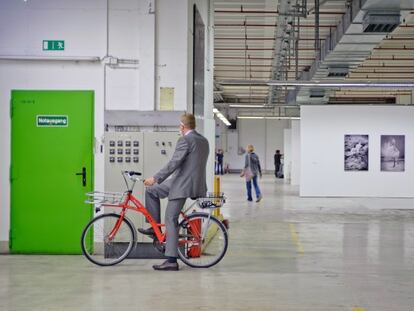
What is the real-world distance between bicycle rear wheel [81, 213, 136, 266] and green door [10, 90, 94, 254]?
2.01 feet

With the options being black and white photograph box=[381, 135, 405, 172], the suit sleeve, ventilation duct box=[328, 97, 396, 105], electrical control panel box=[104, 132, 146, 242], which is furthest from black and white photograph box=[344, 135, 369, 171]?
the suit sleeve

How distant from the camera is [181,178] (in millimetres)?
6641

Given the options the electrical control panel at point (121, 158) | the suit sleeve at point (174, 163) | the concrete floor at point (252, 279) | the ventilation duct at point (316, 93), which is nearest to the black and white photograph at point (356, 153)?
the ventilation duct at point (316, 93)

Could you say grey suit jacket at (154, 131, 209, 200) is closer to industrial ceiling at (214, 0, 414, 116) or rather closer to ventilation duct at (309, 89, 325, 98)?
industrial ceiling at (214, 0, 414, 116)

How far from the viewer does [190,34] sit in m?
7.95

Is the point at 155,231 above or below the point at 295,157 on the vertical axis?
below

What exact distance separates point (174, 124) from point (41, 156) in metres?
1.64

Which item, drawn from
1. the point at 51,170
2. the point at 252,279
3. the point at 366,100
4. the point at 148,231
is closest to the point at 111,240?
the point at 148,231

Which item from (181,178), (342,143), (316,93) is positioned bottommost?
(181,178)

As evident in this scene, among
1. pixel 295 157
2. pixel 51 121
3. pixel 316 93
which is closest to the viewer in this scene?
pixel 51 121

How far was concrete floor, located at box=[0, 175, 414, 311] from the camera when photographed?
17.5 ft

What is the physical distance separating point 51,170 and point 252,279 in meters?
2.86

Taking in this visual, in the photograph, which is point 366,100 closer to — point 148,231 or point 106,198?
point 106,198

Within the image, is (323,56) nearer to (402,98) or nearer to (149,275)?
(149,275)
